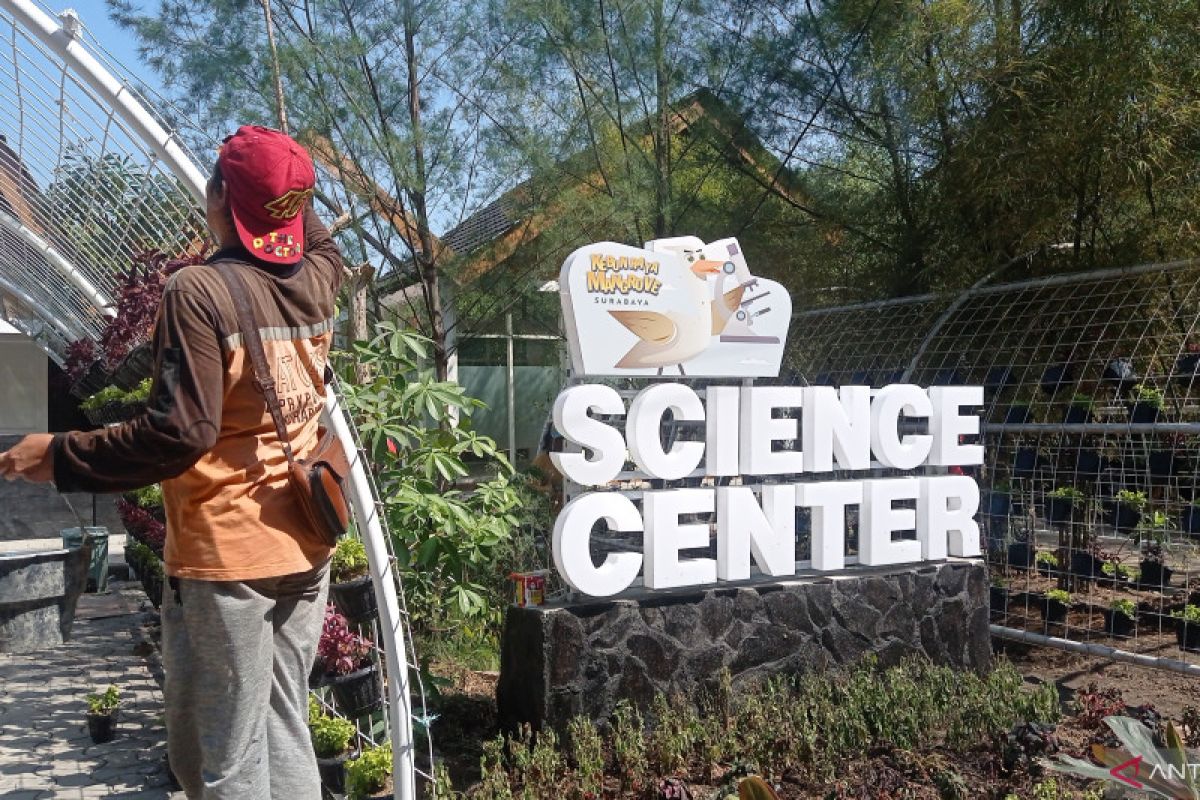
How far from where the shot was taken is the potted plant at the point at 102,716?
14.2 feet

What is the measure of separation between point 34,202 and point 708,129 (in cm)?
447

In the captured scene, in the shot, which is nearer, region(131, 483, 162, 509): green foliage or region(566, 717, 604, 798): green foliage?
region(566, 717, 604, 798): green foliage

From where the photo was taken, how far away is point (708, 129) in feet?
25.3

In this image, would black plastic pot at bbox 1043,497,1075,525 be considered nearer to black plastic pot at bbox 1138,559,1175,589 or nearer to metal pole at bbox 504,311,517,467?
black plastic pot at bbox 1138,559,1175,589

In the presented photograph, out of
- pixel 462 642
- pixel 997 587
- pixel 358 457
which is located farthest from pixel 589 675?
pixel 997 587

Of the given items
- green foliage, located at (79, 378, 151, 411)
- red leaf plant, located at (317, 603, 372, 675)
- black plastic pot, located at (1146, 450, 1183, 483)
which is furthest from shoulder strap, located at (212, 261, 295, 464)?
black plastic pot, located at (1146, 450, 1183, 483)

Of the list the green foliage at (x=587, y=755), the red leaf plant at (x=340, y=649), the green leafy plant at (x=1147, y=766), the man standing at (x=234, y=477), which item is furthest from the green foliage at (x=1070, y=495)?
the man standing at (x=234, y=477)

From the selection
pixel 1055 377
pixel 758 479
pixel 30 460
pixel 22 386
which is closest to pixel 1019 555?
pixel 1055 377

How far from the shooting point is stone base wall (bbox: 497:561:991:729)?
4074 millimetres

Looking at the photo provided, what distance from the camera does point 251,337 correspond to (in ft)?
6.53

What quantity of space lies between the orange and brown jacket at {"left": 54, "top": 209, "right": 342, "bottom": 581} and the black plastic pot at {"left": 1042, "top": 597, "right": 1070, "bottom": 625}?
5271mm

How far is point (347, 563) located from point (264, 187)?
1.79m

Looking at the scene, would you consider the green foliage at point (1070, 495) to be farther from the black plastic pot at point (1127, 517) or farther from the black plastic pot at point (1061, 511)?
the black plastic pot at point (1127, 517)

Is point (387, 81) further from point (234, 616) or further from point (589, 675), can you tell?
point (234, 616)
